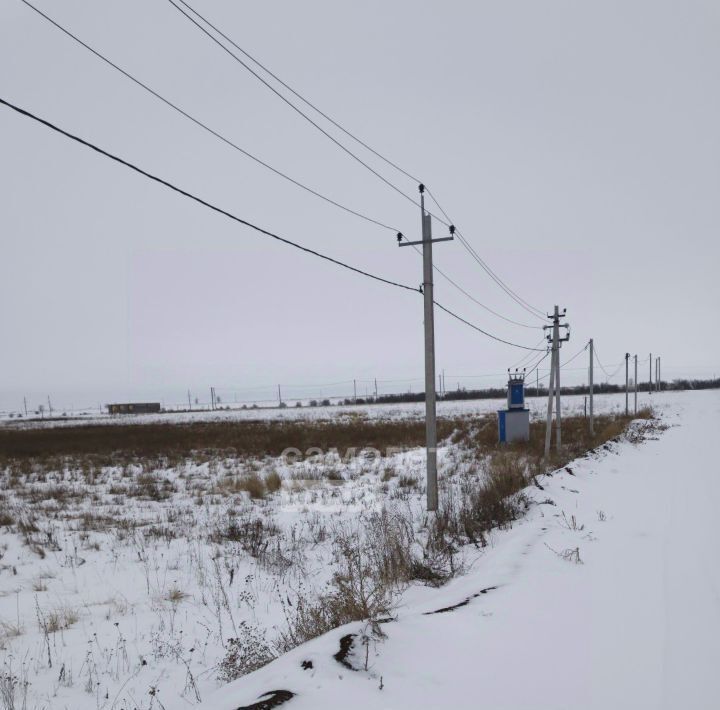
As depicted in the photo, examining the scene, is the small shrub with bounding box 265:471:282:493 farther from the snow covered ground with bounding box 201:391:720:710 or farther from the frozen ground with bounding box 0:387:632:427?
the frozen ground with bounding box 0:387:632:427

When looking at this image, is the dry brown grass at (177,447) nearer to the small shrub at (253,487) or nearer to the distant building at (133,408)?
Answer: the small shrub at (253,487)

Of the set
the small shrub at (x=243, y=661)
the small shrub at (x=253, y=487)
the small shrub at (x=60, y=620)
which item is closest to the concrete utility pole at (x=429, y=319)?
the small shrub at (x=253, y=487)

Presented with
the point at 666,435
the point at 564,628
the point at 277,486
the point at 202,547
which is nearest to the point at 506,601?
the point at 564,628

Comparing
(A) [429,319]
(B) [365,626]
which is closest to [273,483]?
(A) [429,319]

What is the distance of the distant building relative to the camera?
306 feet

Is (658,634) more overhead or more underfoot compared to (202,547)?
more overhead

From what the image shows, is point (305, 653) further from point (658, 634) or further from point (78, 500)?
point (78, 500)

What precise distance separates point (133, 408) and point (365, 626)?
107 meters

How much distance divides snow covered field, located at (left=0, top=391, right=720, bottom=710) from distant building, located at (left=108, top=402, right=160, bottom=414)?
93.8m

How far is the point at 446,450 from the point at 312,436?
8227 mm

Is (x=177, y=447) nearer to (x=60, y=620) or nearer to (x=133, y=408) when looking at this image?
(x=60, y=620)

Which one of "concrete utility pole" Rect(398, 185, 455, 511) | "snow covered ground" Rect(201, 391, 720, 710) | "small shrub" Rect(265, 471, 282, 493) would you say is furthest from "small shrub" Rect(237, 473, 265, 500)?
"snow covered ground" Rect(201, 391, 720, 710)

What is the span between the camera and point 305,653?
3049 millimetres

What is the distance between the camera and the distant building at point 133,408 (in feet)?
306
